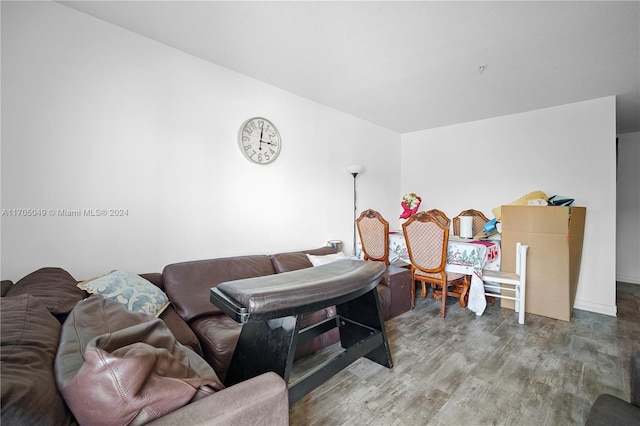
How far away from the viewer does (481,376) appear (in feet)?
6.30

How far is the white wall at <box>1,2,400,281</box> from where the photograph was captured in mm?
1779

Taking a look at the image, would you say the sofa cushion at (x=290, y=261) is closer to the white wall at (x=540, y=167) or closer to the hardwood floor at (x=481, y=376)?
the hardwood floor at (x=481, y=376)

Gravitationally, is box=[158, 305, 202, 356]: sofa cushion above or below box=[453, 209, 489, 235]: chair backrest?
below

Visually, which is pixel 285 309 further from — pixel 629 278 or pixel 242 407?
pixel 629 278

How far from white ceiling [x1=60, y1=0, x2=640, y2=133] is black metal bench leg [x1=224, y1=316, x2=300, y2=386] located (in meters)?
2.00

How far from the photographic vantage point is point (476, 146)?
4230 millimetres

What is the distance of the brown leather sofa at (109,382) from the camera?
637mm

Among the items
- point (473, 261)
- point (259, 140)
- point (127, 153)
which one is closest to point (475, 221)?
point (473, 261)

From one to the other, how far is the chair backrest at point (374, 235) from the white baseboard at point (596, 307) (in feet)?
7.84

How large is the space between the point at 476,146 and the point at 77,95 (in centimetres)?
469

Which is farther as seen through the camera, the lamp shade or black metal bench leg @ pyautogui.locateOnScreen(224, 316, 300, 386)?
the lamp shade

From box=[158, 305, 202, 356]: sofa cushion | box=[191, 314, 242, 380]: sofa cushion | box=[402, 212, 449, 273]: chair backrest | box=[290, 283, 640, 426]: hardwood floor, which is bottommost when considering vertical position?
box=[290, 283, 640, 426]: hardwood floor

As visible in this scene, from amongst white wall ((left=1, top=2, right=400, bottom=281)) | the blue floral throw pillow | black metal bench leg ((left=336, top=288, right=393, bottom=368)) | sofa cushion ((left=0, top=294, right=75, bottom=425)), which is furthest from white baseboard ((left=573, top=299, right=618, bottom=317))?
sofa cushion ((left=0, top=294, right=75, bottom=425))

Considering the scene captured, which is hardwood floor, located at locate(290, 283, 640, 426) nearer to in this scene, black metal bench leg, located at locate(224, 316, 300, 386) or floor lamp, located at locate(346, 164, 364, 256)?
black metal bench leg, located at locate(224, 316, 300, 386)
